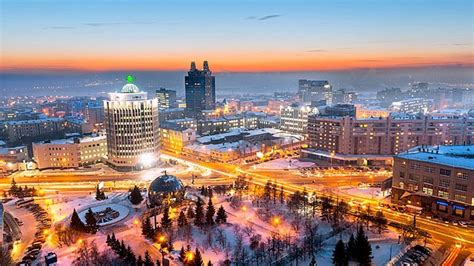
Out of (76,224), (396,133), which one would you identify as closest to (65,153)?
(76,224)

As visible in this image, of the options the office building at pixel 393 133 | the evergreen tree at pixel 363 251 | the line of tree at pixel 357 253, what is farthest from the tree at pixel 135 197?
the office building at pixel 393 133

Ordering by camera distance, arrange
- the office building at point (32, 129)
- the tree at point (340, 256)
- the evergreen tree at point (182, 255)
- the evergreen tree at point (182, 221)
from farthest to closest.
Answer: the office building at point (32, 129), the evergreen tree at point (182, 221), the evergreen tree at point (182, 255), the tree at point (340, 256)

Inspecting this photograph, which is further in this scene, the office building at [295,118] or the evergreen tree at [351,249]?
the office building at [295,118]

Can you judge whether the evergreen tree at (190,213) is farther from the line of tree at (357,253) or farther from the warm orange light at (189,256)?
the line of tree at (357,253)

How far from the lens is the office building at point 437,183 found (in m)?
64.2

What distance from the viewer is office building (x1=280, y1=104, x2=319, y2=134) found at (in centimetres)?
15151

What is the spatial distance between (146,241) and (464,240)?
50003 millimetres

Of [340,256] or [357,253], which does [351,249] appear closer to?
[357,253]

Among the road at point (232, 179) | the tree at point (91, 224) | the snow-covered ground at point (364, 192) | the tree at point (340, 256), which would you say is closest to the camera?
the tree at point (340, 256)

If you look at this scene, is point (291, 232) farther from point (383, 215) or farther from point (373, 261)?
point (383, 215)

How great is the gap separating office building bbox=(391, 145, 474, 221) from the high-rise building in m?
65.9

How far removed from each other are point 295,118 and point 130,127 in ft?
253

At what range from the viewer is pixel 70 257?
2087 inches

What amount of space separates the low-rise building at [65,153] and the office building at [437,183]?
3348 inches
